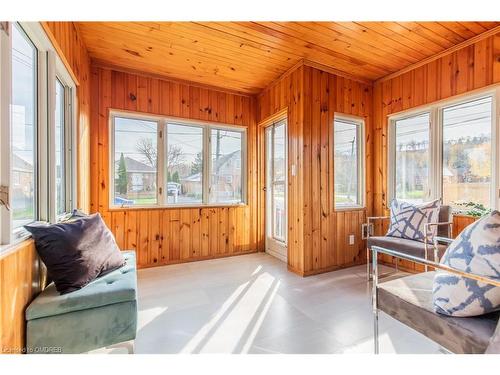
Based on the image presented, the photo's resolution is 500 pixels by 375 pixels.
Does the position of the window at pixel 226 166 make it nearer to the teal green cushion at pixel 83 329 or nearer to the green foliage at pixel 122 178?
the green foliage at pixel 122 178

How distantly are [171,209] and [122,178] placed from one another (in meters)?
0.73

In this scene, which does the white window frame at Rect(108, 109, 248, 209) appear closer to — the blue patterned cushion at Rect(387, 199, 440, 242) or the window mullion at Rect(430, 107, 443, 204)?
the blue patterned cushion at Rect(387, 199, 440, 242)

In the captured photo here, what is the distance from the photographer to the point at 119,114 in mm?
3039

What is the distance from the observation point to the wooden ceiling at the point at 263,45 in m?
2.26

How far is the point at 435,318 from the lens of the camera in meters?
1.12

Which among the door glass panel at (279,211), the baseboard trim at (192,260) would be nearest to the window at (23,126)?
the baseboard trim at (192,260)

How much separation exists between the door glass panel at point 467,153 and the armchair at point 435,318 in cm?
164

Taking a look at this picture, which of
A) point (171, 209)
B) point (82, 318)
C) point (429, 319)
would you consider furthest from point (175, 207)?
point (429, 319)

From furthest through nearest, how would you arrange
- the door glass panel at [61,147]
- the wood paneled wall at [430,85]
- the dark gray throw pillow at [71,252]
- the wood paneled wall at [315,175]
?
the wood paneled wall at [315,175]
the wood paneled wall at [430,85]
the door glass panel at [61,147]
the dark gray throw pillow at [71,252]

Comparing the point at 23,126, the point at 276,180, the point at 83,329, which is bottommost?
the point at 83,329

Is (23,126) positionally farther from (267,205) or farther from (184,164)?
(267,205)
